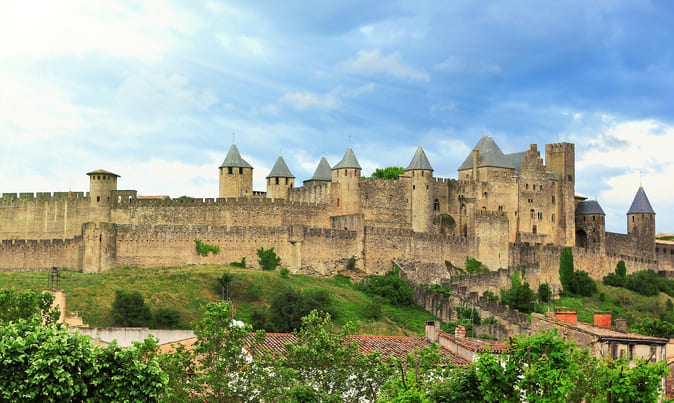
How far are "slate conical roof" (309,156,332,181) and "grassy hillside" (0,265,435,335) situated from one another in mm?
17809

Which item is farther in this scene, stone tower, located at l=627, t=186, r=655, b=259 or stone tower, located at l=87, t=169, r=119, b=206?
stone tower, located at l=627, t=186, r=655, b=259

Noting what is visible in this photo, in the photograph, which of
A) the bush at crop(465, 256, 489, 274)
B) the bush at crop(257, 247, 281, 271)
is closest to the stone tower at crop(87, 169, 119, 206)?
the bush at crop(257, 247, 281, 271)

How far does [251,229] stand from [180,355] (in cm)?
3517

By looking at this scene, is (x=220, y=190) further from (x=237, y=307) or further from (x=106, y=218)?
(x=237, y=307)

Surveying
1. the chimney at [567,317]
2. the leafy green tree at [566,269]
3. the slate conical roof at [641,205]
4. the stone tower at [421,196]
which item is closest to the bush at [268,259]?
the stone tower at [421,196]

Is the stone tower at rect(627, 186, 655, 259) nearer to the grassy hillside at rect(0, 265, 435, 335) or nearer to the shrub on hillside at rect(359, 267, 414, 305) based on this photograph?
the shrub on hillside at rect(359, 267, 414, 305)

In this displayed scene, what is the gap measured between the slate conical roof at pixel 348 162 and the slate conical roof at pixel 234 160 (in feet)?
22.8

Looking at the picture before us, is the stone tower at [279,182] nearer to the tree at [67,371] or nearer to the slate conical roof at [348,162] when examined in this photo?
the slate conical roof at [348,162]

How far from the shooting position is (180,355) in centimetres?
2500

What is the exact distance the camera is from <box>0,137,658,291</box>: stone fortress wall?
58.6m

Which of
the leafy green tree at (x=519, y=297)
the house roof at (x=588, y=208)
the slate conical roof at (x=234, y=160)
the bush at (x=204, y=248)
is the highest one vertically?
the slate conical roof at (x=234, y=160)

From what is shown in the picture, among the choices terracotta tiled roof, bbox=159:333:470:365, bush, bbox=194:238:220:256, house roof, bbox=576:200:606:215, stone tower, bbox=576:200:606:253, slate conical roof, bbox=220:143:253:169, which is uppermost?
slate conical roof, bbox=220:143:253:169

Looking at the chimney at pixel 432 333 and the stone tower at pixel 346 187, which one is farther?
the stone tower at pixel 346 187

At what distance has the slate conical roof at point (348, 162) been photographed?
225ft
